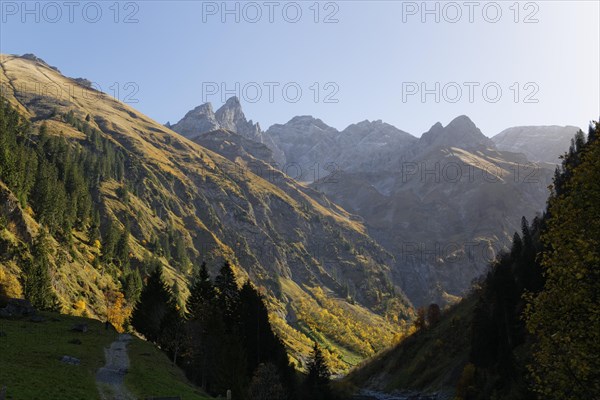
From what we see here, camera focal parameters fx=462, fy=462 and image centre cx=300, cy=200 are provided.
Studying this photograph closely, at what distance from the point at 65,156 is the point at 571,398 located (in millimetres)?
213763

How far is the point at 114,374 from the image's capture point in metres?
47.0

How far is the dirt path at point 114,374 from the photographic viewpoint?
3959cm

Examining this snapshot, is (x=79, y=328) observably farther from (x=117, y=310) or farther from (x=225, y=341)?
(x=117, y=310)

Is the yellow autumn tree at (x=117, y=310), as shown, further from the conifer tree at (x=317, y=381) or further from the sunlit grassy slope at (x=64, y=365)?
the conifer tree at (x=317, y=381)

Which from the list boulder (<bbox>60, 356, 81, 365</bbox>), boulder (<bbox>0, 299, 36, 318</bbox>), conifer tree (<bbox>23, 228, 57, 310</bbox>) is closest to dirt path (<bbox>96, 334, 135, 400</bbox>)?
boulder (<bbox>60, 356, 81, 365</bbox>)

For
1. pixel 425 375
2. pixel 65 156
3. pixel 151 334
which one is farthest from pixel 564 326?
pixel 65 156

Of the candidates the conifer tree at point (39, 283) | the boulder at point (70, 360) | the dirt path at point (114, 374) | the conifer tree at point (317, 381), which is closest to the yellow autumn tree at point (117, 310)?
the conifer tree at point (39, 283)

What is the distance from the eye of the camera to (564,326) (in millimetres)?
17016

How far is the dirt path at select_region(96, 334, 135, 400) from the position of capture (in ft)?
130

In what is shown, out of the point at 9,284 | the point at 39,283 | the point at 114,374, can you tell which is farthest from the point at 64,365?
the point at 39,283

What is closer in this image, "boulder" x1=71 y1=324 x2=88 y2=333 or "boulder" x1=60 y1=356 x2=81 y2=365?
"boulder" x1=60 y1=356 x2=81 y2=365

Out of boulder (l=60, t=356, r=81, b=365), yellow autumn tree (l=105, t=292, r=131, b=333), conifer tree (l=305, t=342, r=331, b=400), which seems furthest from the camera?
yellow autumn tree (l=105, t=292, r=131, b=333)

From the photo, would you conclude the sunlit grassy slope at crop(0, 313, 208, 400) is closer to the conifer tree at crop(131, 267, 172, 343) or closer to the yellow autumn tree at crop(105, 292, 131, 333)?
the conifer tree at crop(131, 267, 172, 343)

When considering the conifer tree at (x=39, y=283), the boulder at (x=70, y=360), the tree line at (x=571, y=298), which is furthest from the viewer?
the conifer tree at (x=39, y=283)
